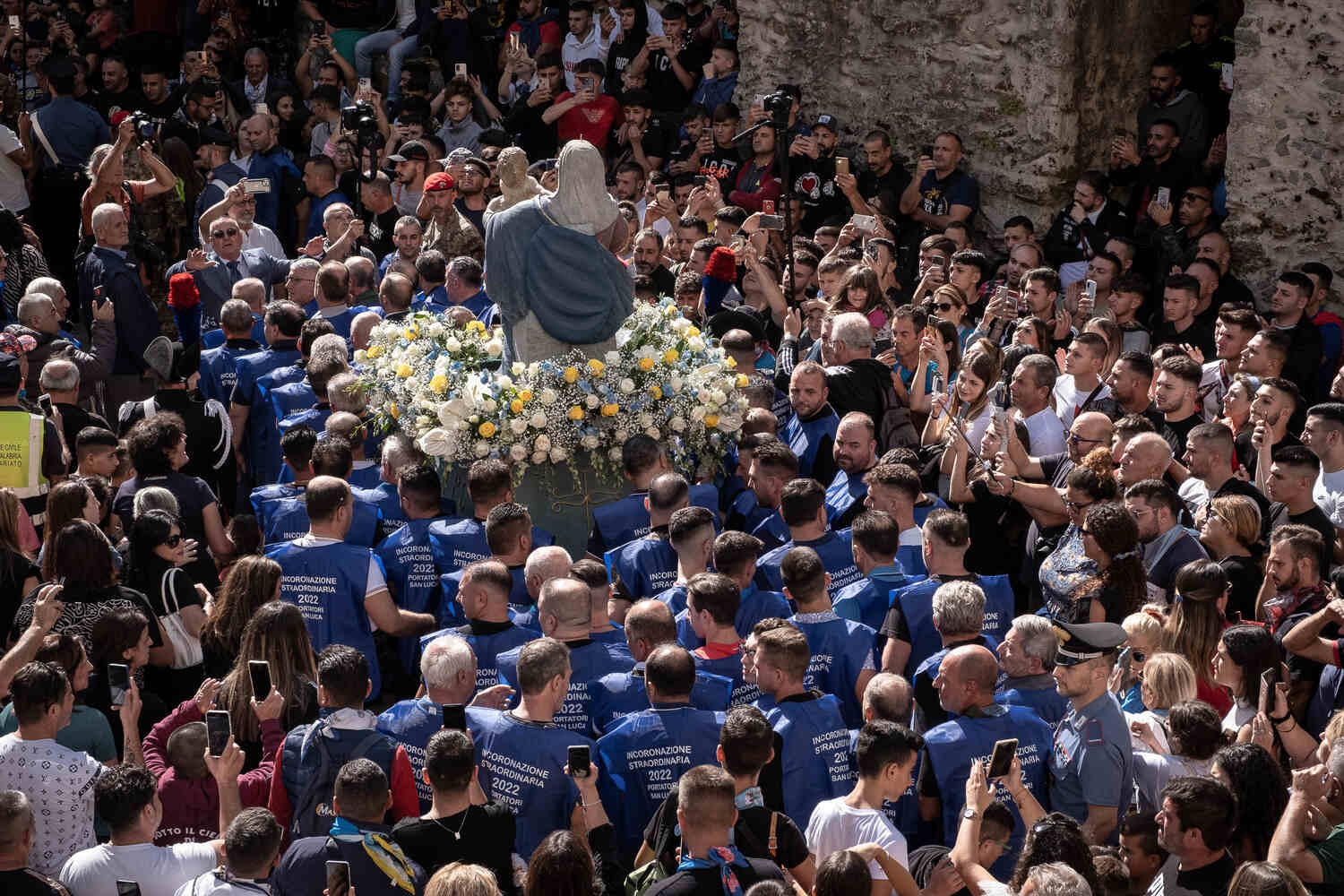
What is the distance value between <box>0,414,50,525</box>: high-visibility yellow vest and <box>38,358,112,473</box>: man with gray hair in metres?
0.70

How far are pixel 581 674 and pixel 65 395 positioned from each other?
456cm

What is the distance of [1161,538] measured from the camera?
747cm

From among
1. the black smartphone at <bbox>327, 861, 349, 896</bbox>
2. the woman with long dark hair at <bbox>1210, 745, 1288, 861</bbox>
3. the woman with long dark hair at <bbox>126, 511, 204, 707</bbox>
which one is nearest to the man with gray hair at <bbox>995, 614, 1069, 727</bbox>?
the woman with long dark hair at <bbox>1210, 745, 1288, 861</bbox>

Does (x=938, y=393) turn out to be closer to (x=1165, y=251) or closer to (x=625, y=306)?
(x=625, y=306)

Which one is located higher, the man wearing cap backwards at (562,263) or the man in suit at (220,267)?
the man wearing cap backwards at (562,263)

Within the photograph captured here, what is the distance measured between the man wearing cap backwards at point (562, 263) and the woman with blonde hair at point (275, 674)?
293cm

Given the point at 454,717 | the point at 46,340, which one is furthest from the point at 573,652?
the point at 46,340

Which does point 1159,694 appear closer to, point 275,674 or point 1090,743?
point 1090,743

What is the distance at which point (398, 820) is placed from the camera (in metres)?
5.55

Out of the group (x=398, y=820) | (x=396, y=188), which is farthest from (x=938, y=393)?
(x=396, y=188)

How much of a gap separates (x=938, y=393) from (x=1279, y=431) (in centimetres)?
184

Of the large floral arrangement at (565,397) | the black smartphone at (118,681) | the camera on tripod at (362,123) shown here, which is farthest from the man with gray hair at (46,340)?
the black smartphone at (118,681)

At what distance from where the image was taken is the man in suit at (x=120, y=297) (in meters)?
11.3

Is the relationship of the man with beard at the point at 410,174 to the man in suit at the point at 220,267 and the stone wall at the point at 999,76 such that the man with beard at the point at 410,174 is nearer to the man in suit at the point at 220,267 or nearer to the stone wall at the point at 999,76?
the man in suit at the point at 220,267
